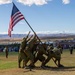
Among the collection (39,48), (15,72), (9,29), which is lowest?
(15,72)

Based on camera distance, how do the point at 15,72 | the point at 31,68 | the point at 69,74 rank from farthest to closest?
the point at 31,68 < the point at 15,72 < the point at 69,74

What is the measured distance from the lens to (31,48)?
70.3 ft

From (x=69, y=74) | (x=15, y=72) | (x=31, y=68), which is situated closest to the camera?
(x=69, y=74)

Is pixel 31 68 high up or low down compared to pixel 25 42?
down

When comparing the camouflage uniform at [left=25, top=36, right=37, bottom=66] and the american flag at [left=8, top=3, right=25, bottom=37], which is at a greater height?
the american flag at [left=8, top=3, right=25, bottom=37]

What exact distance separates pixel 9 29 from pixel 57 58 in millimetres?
4082

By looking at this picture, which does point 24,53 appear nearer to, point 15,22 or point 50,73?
point 15,22

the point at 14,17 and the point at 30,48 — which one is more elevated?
the point at 14,17

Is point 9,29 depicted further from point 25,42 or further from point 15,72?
point 15,72

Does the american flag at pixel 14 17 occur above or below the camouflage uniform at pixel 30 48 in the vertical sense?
above

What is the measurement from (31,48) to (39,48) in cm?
64

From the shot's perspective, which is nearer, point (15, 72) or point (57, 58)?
point (15, 72)

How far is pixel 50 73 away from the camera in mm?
18641

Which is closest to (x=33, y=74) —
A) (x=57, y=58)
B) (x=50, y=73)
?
(x=50, y=73)
